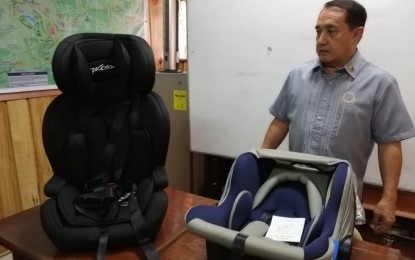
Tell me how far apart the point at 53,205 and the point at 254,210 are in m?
0.78

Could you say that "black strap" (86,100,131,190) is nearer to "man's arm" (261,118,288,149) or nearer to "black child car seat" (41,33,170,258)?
"black child car seat" (41,33,170,258)

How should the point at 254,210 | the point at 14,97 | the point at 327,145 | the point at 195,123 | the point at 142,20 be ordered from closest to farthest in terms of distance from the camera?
the point at 254,210, the point at 327,145, the point at 14,97, the point at 195,123, the point at 142,20

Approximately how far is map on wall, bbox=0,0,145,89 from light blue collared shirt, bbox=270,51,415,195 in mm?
1847

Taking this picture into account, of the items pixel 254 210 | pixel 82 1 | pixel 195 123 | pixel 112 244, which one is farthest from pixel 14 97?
pixel 254 210

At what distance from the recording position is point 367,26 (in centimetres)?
178

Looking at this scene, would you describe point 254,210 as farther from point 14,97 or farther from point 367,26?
point 14,97

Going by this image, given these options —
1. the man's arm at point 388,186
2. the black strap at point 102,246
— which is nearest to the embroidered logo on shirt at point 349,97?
the man's arm at point 388,186

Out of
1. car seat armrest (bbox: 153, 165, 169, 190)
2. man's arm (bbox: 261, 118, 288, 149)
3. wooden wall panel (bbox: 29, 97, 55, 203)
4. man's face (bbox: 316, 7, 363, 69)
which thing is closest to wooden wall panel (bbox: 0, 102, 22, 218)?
wooden wall panel (bbox: 29, 97, 55, 203)

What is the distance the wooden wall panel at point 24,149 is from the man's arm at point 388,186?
222 centimetres

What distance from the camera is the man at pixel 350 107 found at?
1365 mm

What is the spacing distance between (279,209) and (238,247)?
1.11ft

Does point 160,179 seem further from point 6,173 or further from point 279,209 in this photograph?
point 6,173

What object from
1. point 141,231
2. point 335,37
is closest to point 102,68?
point 141,231

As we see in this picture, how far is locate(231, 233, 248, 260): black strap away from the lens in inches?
34.6
